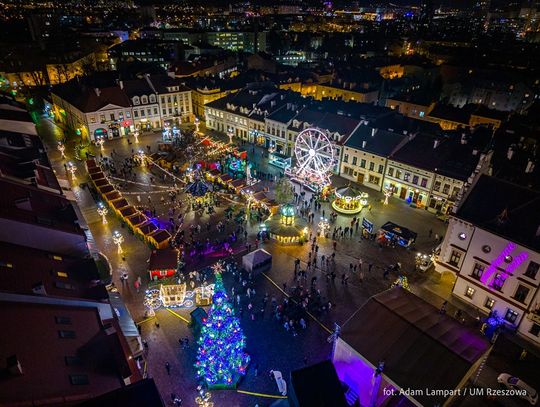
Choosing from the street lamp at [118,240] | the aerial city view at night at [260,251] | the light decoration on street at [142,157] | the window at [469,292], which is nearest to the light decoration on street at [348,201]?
the aerial city view at night at [260,251]

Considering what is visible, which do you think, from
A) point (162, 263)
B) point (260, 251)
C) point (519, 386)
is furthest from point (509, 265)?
point (162, 263)

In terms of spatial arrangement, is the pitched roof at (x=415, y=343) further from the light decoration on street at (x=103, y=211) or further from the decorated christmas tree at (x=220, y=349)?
the light decoration on street at (x=103, y=211)

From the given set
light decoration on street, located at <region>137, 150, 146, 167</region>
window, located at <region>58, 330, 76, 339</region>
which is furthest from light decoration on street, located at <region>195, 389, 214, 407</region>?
light decoration on street, located at <region>137, 150, 146, 167</region>

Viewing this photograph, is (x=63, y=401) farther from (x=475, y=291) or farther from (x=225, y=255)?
(x=475, y=291)

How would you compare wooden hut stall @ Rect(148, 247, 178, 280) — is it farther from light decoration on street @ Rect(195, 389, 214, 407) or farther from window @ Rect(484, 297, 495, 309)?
window @ Rect(484, 297, 495, 309)

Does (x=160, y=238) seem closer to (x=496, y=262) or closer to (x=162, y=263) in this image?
(x=162, y=263)

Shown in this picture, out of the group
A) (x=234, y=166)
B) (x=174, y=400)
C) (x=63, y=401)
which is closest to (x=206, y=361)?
(x=174, y=400)
